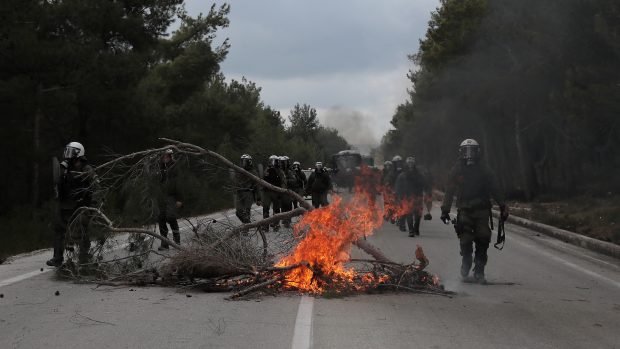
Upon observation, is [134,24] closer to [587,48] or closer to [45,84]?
[45,84]

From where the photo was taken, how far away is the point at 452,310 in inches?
267

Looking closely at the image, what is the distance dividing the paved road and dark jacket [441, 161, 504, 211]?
3.26 feet

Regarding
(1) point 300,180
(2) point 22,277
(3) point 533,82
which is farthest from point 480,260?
(3) point 533,82

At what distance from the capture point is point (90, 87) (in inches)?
874

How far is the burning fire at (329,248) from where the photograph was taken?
24.9 feet

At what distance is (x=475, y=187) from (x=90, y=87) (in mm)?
16390

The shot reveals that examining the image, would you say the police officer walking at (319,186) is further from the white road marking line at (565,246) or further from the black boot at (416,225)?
the white road marking line at (565,246)

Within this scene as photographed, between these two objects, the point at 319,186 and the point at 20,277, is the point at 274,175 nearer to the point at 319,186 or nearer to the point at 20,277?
the point at 319,186

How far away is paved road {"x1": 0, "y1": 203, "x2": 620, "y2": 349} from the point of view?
215 inches

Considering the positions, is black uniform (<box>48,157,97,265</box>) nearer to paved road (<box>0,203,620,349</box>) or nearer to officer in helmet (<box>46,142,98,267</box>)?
officer in helmet (<box>46,142,98,267</box>)

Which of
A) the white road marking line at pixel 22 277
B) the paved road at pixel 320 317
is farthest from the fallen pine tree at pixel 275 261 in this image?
the white road marking line at pixel 22 277

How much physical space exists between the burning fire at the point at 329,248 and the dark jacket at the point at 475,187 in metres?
1.67

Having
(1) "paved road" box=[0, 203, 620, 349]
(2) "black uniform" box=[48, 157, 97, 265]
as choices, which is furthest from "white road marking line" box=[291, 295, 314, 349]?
(2) "black uniform" box=[48, 157, 97, 265]

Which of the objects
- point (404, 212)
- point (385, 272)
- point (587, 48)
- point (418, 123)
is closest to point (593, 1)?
point (587, 48)
